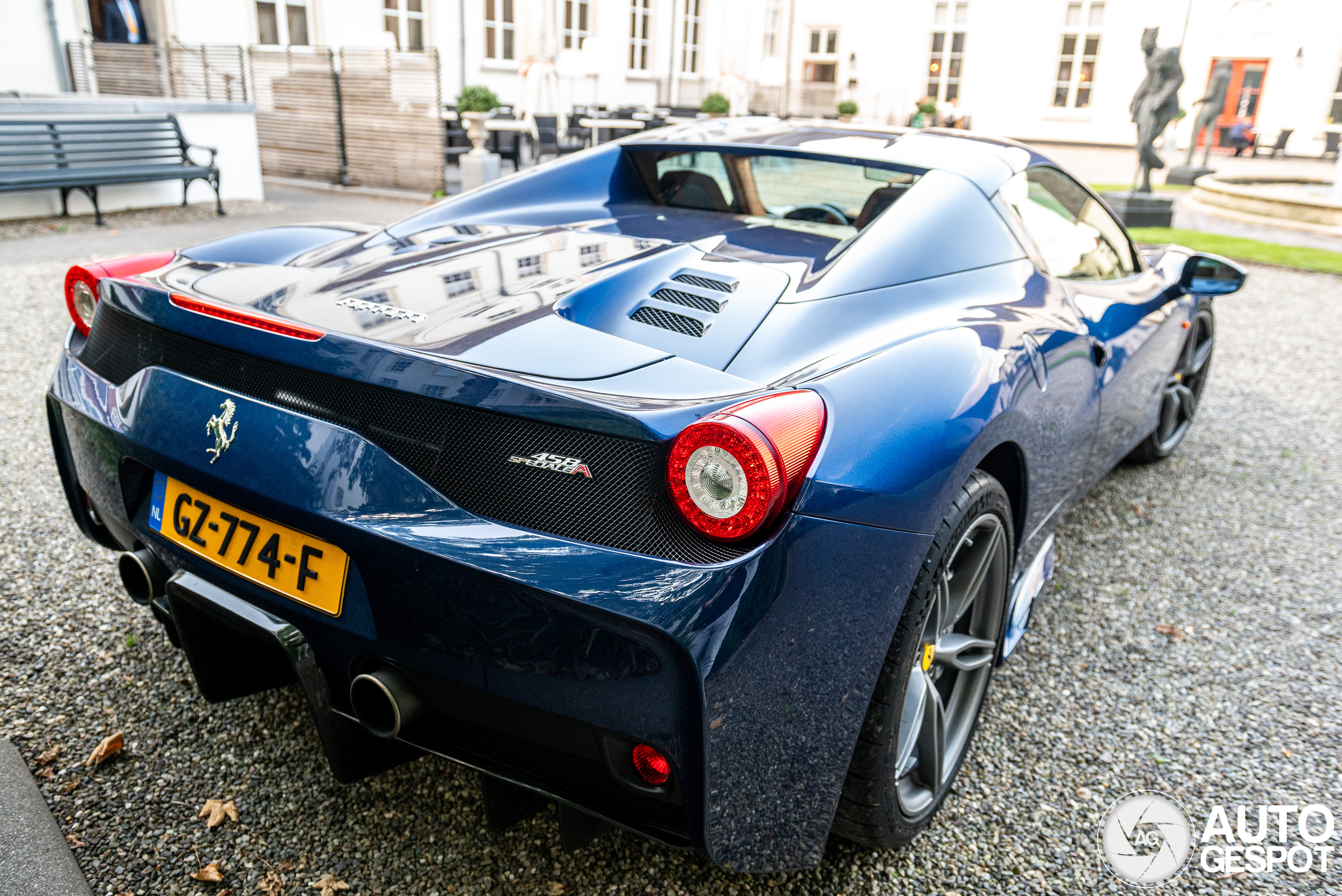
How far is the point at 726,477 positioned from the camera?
1319 millimetres

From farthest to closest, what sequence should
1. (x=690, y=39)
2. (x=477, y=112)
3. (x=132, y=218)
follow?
1. (x=690, y=39)
2. (x=477, y=112)
3. (x=132, y=218)

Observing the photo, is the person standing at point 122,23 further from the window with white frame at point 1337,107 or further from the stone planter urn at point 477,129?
the window with white frame at point 1337,107

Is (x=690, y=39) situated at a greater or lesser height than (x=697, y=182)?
greater

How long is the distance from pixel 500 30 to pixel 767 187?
18.3 meters

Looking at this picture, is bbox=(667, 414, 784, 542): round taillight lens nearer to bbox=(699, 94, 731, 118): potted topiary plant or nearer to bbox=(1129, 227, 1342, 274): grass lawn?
bbox=(1129, 227, 1342, 274): grass lawn

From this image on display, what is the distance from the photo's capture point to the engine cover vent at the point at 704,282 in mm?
1876

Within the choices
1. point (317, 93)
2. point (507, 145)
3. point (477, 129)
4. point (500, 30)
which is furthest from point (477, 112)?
point (500, 30)

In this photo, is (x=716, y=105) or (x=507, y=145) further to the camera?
(x=716, y=105)

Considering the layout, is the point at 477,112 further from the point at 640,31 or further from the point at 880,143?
the point at 640,31

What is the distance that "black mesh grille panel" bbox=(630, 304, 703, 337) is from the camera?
1698 millimetres

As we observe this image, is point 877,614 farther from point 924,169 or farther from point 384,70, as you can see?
point 384,70

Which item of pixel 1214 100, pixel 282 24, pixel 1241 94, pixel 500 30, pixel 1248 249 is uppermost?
pixel 500 30

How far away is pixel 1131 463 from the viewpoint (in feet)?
13.6

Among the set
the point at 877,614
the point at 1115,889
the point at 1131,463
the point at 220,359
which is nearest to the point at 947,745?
the point at 1115,889
